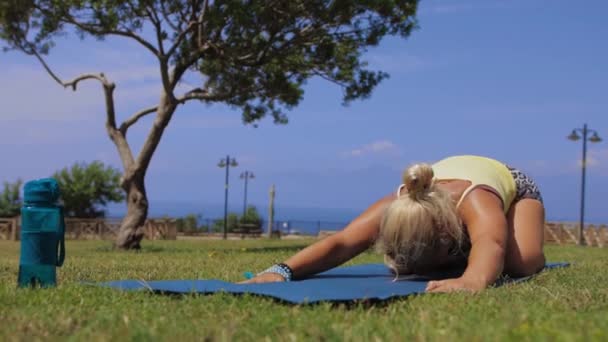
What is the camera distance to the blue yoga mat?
422 cm

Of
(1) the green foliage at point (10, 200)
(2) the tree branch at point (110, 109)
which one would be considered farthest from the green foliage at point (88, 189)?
(2) the tree branch at point (110, 109)

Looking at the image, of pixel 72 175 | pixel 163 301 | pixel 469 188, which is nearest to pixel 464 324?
pixel 163 301

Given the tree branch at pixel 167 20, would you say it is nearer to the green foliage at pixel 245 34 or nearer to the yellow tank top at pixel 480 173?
the green foliage at pixel 245 34

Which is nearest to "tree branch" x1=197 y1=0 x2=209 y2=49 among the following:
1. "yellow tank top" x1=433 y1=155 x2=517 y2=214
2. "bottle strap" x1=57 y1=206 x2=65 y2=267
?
"yellow tank top" x1=433 y1=155 x2=517 y2=214

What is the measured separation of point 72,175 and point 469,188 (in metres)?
36.3

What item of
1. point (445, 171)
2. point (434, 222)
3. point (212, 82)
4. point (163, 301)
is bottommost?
point (163, 301)

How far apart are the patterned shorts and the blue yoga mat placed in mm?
941

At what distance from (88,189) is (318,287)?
120 feet

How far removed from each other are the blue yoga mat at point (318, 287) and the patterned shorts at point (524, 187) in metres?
0.94

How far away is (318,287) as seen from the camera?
4.74 m

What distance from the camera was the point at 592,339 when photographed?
8.41 feet

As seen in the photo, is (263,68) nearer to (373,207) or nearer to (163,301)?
(373,207)

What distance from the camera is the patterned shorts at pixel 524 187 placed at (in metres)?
6.50

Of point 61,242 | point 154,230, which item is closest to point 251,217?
point 154,230
